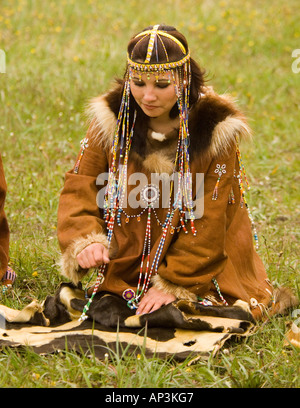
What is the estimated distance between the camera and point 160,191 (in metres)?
3.24

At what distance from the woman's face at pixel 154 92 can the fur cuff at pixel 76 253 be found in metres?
0.60

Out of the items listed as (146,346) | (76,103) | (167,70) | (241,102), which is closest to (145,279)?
(146,346)

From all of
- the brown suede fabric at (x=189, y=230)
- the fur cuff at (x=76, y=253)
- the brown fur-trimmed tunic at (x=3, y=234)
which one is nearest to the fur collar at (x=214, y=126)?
the brown suede fabric at (x=189, y=230)

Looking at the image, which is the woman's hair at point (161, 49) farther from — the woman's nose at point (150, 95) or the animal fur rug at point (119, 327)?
the animal fur rug at point (119, 327)

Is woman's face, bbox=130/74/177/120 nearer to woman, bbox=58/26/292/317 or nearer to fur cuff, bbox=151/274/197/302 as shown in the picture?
woman, bbox=58/26/292/317

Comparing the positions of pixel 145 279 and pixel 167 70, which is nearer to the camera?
pixel 167 70

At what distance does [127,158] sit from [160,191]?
0.22 metres

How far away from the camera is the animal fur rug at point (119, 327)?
2914 mm

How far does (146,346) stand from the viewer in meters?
2.94

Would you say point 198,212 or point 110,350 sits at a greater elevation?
point 198,212

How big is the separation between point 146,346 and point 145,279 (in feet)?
1.28

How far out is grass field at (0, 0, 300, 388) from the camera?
2754 mm

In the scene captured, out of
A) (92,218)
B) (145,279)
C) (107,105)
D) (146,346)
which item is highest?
(107,105)

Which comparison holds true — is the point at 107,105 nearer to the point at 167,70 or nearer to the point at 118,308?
the point at 167,70
